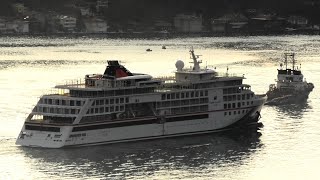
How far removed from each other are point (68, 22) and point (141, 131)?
357ft

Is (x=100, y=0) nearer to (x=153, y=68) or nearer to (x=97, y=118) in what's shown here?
(x=153, y=68)

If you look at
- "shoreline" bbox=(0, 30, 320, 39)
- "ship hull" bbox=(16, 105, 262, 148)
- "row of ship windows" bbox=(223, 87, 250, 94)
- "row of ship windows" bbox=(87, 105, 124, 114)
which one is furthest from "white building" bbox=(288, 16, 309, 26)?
"row of ship windows" bbox=(87, 105, 124, 114)

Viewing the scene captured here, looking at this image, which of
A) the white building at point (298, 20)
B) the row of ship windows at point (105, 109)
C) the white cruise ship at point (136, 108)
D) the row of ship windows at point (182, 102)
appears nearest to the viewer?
the white cruise ship at point (136, 108)

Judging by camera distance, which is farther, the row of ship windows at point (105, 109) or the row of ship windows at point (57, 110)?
the row of ship windows at point (105, 109)

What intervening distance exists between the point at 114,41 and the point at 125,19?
2115 cm

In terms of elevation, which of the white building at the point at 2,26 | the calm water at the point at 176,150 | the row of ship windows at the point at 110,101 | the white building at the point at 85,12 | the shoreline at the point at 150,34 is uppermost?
the white building at the point at 85,12

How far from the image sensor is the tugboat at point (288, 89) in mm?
63406

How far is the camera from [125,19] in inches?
6171

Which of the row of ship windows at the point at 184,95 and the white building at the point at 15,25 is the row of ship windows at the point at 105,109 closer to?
the row of ship windows at the point at 184,95

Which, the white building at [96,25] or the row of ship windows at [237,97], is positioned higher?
the white building at [96,25]

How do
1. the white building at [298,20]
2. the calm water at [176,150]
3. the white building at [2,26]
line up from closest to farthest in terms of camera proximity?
the calm water at [176,150] < the white building at [2,26] < the white building at [298,20]

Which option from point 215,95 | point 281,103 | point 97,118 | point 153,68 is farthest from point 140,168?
point 153,68

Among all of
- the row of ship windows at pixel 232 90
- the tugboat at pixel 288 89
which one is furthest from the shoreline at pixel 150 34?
the row of ship windows at pixel 232 90

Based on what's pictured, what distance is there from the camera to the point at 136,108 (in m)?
48.9
